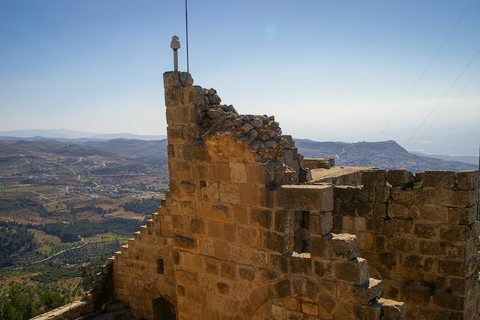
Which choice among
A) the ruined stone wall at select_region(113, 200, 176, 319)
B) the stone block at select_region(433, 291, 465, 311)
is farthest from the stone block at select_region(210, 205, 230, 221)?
the ruined stone wall at select_region(113, 200, 176, 319)

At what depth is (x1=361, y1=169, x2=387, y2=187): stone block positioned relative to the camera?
18.5 feet

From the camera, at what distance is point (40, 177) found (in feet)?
423

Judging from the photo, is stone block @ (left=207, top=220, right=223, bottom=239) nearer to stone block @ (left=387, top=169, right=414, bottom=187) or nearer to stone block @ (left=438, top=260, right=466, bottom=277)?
stone block @ (left=387, top=169, right=414, bottom=187)

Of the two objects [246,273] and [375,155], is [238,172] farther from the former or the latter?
[375,155]

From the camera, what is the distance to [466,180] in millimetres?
4996

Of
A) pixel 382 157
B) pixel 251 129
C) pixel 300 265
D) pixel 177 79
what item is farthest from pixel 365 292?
pixel 382 157

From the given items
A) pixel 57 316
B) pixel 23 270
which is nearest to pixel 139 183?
pixel 23 270

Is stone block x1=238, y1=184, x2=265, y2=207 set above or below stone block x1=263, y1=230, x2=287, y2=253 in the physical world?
above

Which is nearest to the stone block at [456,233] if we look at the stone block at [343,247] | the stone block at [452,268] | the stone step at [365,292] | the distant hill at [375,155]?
the stone block at [452,268]

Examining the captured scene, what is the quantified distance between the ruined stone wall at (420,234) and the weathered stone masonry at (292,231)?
0.02m

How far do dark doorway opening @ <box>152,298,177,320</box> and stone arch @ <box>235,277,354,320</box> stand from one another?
6.49 meters

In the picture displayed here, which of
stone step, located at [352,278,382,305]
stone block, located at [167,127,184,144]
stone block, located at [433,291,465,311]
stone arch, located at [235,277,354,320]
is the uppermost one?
stone block, located at [167,127,184,144]

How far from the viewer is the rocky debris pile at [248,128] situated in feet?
13.6

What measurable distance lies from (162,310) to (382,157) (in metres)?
40.2
